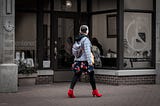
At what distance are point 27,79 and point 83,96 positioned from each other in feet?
10.0

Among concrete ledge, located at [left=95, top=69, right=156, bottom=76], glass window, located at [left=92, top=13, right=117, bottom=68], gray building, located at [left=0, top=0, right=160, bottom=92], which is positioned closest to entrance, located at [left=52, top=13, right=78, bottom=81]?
gray building, located at [left=0, top=0, right=160, bottom=92]

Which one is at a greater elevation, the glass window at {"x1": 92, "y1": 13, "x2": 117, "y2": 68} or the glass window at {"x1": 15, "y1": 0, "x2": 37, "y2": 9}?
the glass window at {"x1": 15, "y1": 0, "x2": 37, "y2": 9}

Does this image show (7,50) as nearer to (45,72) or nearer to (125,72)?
(45,72)

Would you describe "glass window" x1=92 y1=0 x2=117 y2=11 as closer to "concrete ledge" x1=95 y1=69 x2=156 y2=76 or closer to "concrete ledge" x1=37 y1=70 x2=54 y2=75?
"concrete ledge" x1=95 y1=69 x2=156 y2=76

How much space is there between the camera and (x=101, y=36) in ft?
47.5

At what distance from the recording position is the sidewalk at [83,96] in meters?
9.45

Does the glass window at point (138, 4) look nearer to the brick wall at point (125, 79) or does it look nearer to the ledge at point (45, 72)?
the brick wall at point (125, 79)

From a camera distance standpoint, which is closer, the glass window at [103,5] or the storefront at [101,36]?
the storefront at [101,36]

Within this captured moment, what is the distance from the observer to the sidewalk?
31.0ft

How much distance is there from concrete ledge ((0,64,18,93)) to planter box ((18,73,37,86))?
1.63m

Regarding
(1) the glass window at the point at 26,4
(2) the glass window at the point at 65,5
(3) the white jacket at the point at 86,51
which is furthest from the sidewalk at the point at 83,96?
(2) the glass window at the point at 65,5

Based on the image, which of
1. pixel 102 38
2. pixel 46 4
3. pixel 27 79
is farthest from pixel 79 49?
pixel 46 4

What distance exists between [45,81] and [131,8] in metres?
→ 4.03

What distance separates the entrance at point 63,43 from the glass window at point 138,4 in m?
2.18
